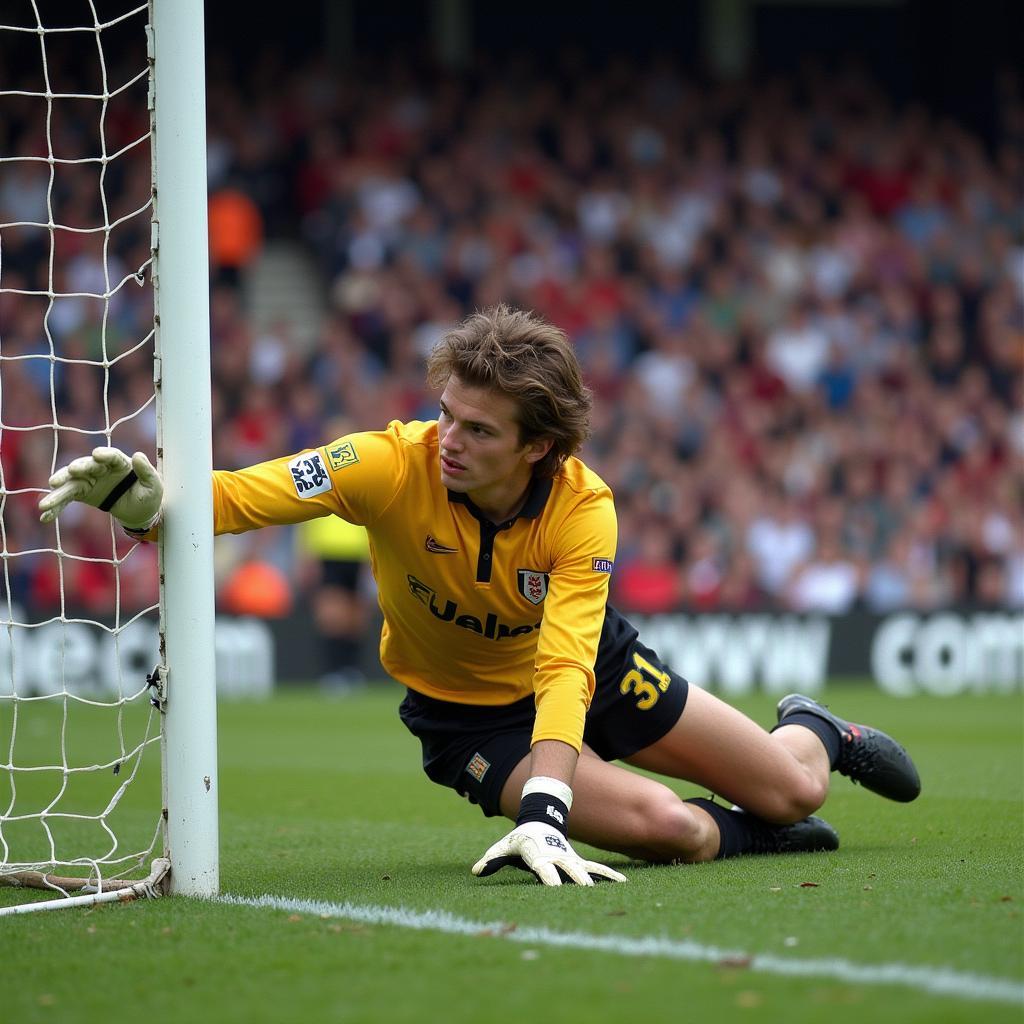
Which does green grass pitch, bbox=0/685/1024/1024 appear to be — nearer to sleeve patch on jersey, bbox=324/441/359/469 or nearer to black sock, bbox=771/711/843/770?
black sock, bbox=771/711/843/770

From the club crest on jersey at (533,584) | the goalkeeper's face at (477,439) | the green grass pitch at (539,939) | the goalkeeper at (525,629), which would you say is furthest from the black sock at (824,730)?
the goalkeeper's face at (477,439)

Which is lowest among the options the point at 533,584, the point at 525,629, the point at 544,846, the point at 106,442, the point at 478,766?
the point at 544,846

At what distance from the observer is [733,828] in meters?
4.97

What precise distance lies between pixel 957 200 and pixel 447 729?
15519 mm

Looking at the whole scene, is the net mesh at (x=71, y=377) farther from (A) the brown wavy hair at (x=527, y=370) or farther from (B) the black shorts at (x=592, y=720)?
(A) the brown wavy hair at (x=527, y=370)

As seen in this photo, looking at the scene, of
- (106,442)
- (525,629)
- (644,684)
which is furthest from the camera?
(106,442)

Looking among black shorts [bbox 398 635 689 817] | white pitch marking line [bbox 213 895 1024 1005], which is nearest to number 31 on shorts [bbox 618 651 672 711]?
black shorts [bbox 398 635 689 817]

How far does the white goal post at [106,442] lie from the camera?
4.15m

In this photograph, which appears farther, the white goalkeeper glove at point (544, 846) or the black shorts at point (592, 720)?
the black shorts at point (592, 720)

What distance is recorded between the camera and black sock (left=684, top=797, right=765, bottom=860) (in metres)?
4.91

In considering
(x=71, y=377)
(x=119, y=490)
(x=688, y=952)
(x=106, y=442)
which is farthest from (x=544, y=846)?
(x=71, y=377)

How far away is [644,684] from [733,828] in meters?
0.55

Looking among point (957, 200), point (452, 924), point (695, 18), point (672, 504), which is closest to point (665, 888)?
point (452, 924)

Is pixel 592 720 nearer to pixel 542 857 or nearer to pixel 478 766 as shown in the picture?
pixel 478 766
